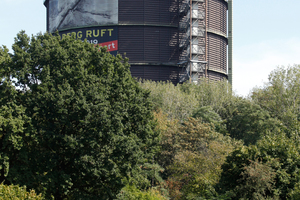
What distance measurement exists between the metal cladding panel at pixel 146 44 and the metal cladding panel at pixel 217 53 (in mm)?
5897

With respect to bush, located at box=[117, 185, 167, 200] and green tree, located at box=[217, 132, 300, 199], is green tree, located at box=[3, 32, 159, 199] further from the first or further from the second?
green tree, located at box=[217, 132, 300, 199]

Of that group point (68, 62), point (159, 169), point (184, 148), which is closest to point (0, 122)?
point (68, 62)

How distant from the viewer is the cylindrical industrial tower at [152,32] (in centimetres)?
6044

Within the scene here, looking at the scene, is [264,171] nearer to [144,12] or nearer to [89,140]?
[89,140]

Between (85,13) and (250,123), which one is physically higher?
(85,13)

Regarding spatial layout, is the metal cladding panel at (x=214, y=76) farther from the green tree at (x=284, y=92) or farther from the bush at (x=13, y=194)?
the bush at (x=13, y=194)

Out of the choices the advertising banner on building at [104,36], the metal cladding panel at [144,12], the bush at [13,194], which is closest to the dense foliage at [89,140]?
the bush at [13,194]

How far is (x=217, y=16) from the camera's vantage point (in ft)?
216

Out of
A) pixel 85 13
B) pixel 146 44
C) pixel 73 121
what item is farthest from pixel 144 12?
pixel 73 121

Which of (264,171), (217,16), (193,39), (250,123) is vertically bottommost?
(264,171)

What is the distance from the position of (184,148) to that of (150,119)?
5.55m

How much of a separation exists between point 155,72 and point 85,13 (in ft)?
45.0

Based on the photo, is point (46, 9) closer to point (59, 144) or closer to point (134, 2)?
point (134, 2)

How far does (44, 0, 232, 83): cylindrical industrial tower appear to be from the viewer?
6044 centimetres
